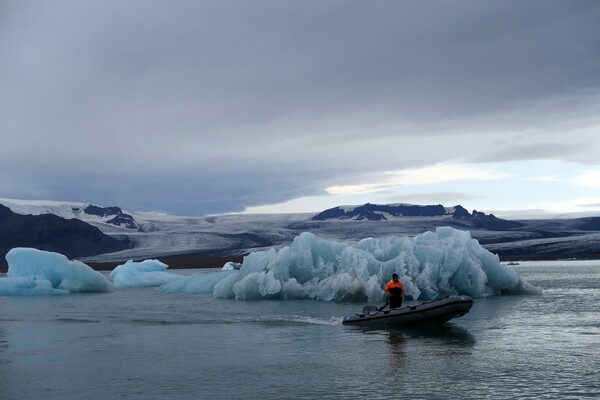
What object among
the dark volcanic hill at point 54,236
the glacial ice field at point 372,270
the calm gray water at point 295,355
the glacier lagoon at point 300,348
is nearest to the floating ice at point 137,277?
the glacial ice field at point 372,270

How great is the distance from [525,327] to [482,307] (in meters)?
6.52

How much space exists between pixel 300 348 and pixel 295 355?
1.13 meters

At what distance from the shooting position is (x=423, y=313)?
2123cm

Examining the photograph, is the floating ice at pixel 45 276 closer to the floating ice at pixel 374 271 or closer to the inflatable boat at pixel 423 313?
the floating ice at pixel 374 271

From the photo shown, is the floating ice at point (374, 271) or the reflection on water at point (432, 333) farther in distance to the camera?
the floating ice at point (374, 271)

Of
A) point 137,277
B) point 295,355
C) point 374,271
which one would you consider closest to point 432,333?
point 295,355

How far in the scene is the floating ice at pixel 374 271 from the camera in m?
30.5

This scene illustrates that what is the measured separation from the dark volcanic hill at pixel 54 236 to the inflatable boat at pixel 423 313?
132m

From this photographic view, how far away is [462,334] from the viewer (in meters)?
19.8

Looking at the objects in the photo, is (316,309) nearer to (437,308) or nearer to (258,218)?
(437,308)

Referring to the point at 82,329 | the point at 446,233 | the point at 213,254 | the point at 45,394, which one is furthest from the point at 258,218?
the point at 45,394

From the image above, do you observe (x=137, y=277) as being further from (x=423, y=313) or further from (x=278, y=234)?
(x=278, y=234)

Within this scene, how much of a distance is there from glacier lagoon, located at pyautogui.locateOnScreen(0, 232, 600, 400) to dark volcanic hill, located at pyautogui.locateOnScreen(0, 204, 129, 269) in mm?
122299

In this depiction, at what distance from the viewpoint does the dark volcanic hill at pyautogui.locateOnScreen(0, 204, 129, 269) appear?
15062cm
